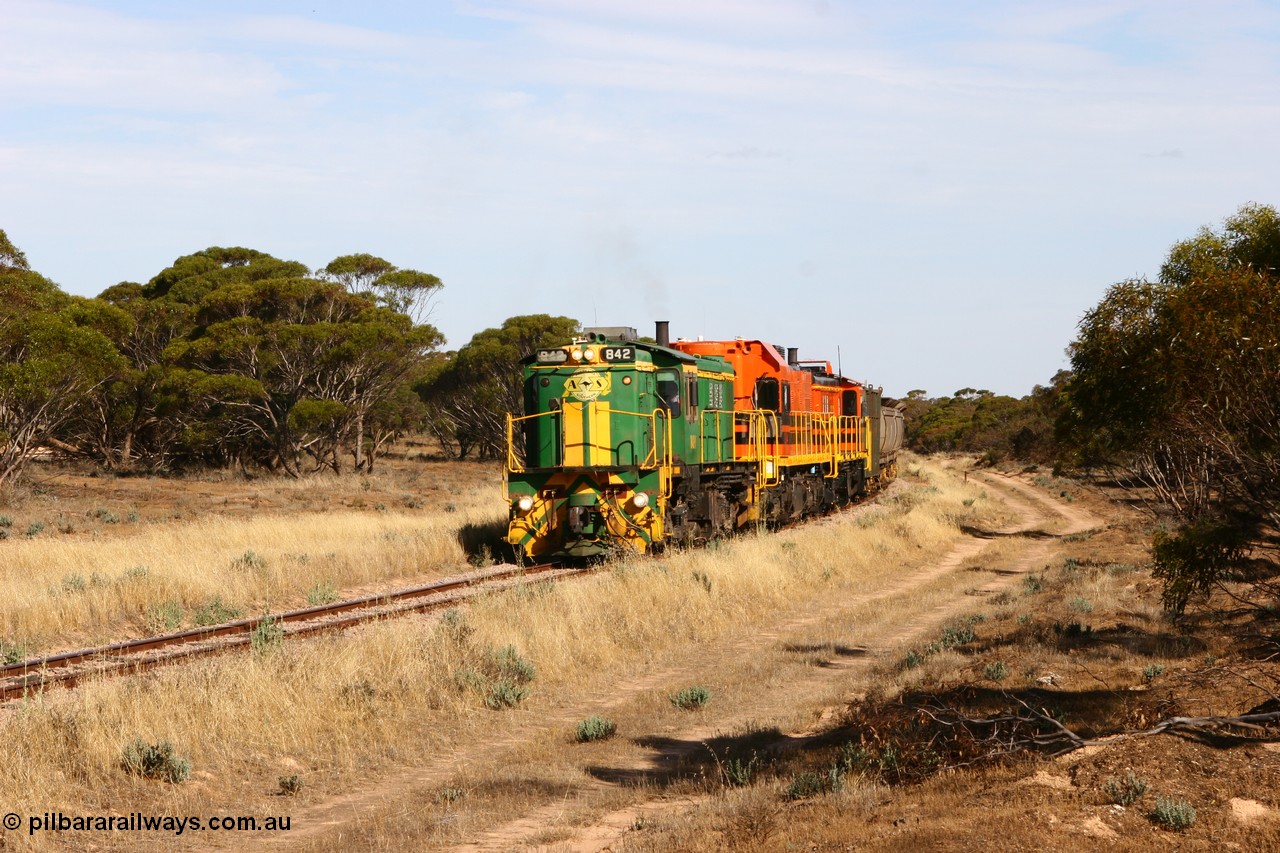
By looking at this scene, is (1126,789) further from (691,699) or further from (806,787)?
(691,699)

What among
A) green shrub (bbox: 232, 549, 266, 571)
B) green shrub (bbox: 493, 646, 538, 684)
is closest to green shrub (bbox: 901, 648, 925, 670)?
green shrub (bbox: 493, 646, 538, 684)

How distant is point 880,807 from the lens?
743 centimetres

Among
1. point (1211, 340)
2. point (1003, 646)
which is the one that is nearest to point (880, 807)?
point (1211, 340)

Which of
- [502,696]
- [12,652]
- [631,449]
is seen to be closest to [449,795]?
[502,696]

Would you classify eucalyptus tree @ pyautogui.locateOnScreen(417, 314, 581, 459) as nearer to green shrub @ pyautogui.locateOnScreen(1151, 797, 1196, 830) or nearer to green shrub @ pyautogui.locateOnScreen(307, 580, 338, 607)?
green shrub @ pyautogui.locateOnScreen(307, 580, 338, 607)

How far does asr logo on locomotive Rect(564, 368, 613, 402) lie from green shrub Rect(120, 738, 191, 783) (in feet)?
40.9

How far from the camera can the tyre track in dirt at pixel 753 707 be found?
7.70 metres

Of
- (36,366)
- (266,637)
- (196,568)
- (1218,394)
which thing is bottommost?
(266,637)

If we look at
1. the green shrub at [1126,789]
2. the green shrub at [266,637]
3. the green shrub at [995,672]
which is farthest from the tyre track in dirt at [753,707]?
the green shrub at [266,637]

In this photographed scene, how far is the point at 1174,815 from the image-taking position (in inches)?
263

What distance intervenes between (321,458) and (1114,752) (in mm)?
43211

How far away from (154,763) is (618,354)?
1294 centimetres

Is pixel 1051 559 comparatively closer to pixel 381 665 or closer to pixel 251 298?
pixel 381 665

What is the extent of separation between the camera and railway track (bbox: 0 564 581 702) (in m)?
11.4
